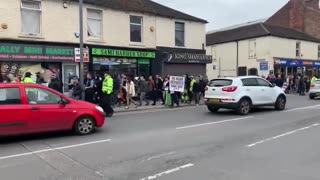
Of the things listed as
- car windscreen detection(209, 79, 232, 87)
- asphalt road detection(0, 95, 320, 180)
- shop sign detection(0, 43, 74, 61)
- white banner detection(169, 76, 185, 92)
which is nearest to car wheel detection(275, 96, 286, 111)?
car windscreen detection(209, 79, 232, 87)

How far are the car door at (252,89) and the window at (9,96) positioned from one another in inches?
377

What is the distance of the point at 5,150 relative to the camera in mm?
9109

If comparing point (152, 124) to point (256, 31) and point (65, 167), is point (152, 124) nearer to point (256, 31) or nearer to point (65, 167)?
point (65, 167)

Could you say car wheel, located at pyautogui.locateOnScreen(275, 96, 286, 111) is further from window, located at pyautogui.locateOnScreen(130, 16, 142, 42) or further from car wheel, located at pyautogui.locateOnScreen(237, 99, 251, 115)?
window, located at pyautogui.locateOnScreen(130, 16, 142, 42)

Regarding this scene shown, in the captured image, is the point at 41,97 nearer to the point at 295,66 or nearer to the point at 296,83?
the point at 296,83

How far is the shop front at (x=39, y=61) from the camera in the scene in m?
18.7

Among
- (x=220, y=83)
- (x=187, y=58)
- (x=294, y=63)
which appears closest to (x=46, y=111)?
(x=220, y=83)

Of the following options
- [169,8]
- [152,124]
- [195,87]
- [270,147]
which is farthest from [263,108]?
[169,8]

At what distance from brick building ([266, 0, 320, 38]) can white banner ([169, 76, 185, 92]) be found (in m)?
31.9

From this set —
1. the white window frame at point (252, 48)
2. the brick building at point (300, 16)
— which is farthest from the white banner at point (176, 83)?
the brick building at point (300, 16)

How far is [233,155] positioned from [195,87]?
13487mm

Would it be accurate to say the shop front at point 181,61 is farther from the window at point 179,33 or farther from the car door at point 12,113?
the car door at point 12,113

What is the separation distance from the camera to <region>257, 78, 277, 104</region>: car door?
1727 centimetres

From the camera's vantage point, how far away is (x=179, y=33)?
27.2 meters
